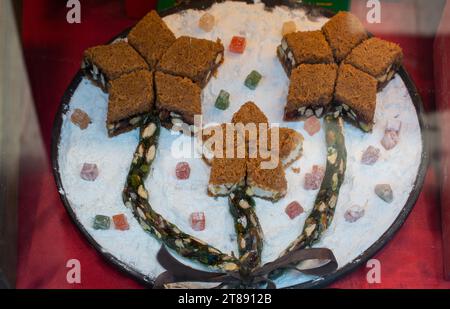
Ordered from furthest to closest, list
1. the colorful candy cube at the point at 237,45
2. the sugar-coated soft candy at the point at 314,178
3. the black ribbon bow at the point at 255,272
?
the colorful candy cube at the point at 237,45 → the sugar-coated soft candy at the point at 314,178 → the black ribbon bow at the point at 255,272

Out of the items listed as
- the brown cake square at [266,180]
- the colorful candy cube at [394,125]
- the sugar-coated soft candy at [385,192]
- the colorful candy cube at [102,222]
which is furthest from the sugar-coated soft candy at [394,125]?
the colorful candy cube at [102,222]

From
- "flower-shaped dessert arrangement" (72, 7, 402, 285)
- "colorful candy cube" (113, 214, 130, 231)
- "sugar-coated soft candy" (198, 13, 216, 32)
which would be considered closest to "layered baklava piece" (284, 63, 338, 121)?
"flower-shaped dessert arrangement" (72, 7, 402, 285)

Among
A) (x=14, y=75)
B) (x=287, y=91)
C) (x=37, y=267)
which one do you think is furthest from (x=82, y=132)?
(x=287, y=91)

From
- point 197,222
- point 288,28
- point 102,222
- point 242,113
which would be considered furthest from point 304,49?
point 102,222

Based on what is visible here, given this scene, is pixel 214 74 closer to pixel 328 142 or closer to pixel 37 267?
pixel 328 142

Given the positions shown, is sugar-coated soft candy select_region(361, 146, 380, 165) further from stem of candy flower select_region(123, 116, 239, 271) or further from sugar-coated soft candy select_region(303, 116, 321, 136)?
stem of candy flower select_region(123, 116, 239, 271)

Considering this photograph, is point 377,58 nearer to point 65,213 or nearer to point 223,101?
point 223,101

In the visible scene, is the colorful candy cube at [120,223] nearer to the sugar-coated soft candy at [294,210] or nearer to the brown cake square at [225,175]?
the brown cake square at [225,175]
